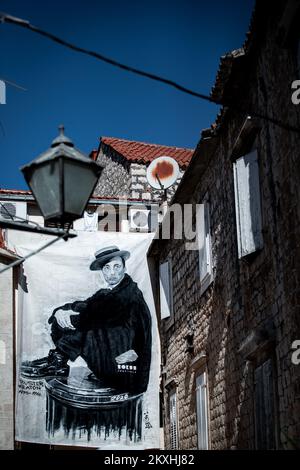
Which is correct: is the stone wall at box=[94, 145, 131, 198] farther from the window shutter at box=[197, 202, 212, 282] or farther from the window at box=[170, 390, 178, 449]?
the window shutter at box=[197, 202, 212, 282]

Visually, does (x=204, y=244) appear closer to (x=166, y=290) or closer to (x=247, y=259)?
(x=247, y=259)

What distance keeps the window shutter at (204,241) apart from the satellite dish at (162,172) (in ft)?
14.8

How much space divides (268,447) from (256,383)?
2.73 ft

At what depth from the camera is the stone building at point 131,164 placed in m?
20.5

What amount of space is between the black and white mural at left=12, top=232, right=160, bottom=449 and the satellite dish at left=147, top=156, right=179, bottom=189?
132 centimetres

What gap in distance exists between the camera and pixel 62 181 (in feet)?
16.4

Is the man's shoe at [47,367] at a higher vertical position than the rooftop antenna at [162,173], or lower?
lower

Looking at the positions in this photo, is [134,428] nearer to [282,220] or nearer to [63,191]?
[282,220]

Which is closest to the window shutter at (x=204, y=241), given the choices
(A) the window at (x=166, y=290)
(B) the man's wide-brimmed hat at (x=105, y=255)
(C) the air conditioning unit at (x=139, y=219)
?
(A) the window at (x=166, y=290)

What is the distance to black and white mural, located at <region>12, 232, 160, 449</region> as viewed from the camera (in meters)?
15.4

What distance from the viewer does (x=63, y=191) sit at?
4996mm

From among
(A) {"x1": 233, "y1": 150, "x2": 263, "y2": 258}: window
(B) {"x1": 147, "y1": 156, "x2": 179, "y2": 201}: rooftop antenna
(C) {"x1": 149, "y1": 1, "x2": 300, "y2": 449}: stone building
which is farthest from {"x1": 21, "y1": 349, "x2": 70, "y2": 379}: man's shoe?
(A) {"x1": 233, "y1": 150, "x2": 263, "y2": 258}: window

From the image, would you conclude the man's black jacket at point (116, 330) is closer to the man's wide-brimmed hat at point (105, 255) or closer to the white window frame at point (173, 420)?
the man's wide-brimmed hat at point (105, 255)

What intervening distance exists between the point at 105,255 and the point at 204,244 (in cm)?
536
